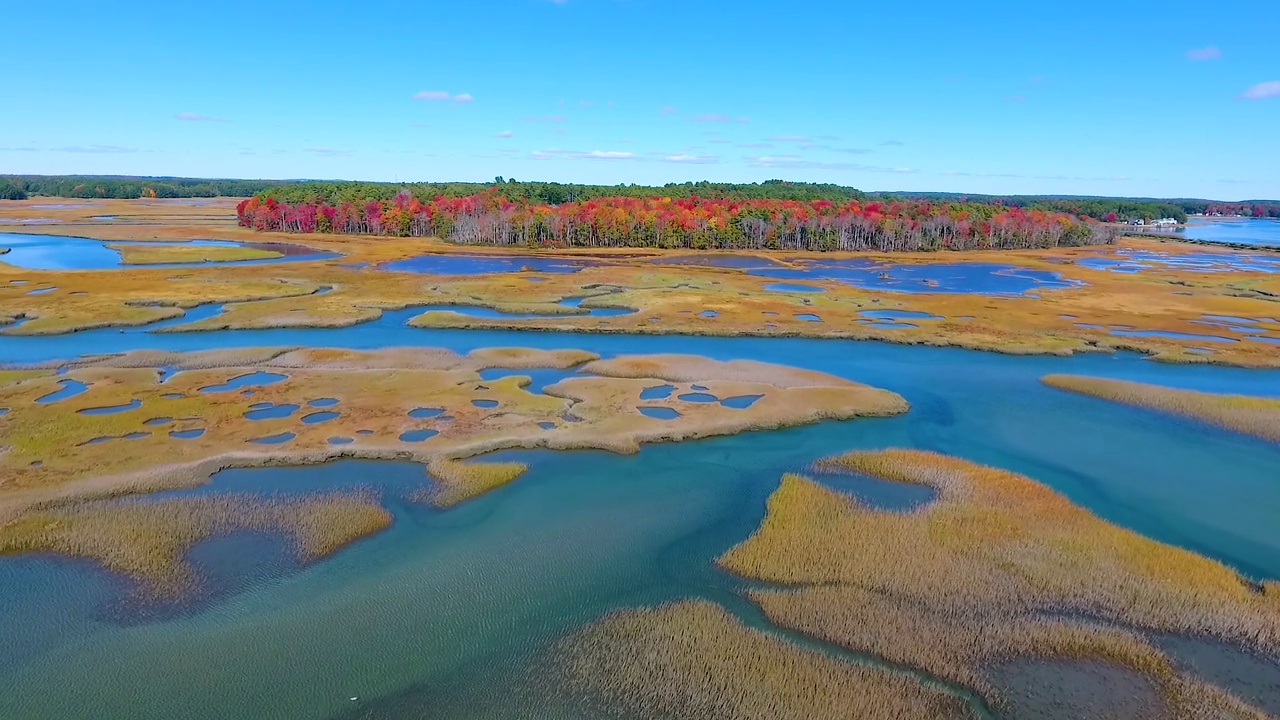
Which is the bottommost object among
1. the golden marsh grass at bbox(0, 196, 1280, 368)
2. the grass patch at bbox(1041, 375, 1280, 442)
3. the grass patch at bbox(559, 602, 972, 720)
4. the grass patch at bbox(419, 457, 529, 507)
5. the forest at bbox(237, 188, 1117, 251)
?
the grass patch at bbox(559, 602, 972, 720)

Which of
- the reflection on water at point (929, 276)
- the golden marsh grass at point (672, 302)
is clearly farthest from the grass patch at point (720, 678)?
the reflection on water at point (929, 276)

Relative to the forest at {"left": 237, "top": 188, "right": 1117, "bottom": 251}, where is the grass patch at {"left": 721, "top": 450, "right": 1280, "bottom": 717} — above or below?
below

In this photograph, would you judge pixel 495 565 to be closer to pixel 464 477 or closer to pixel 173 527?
pixel 464 477

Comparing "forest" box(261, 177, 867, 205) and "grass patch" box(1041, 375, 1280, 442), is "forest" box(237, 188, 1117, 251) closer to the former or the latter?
"forest" box(261, 177, 867, 205)

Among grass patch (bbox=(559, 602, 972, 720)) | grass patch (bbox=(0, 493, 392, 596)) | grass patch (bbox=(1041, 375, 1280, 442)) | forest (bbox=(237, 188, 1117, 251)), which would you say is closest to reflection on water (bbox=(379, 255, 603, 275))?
forest (bbox=(237, 188, 1117, 251))

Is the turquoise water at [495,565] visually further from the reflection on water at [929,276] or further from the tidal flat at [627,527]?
the reflection on water at [929,276]
